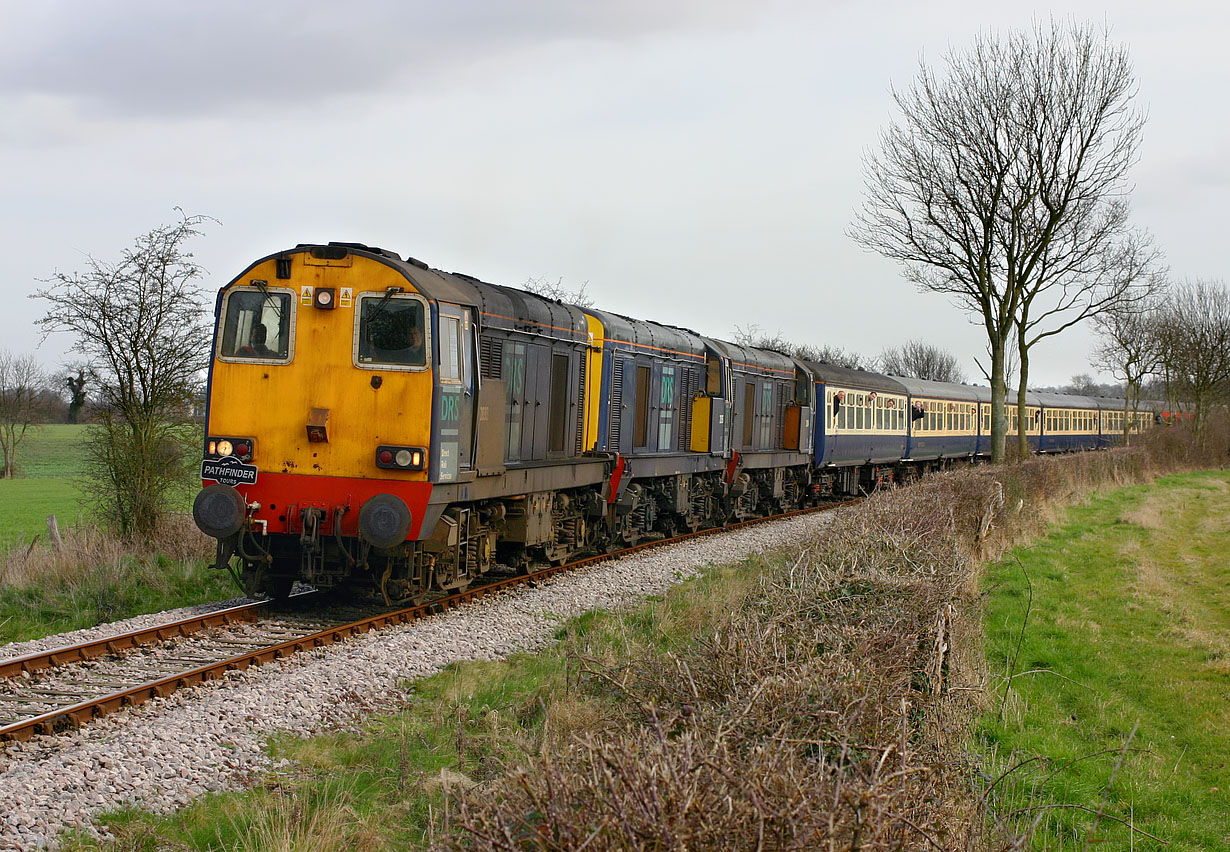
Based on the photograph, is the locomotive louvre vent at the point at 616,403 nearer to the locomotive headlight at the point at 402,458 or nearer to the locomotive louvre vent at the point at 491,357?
the locomotive louvre vent at the point at 491,357

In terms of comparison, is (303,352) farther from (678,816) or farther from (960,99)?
(960,99)

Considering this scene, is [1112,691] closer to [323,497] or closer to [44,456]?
[323,497]

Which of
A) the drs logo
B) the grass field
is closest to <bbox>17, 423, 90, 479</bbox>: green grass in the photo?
the grass field

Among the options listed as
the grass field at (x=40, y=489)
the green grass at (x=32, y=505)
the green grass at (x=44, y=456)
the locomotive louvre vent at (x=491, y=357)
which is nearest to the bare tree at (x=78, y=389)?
the grass field at (x=40, y=489)

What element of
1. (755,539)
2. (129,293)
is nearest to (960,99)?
(755,539)

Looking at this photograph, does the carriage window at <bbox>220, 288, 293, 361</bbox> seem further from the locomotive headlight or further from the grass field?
the grass field

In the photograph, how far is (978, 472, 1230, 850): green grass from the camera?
19.7 ft

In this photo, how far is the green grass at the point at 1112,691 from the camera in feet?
19.7

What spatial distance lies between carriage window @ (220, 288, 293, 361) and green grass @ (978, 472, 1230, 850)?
7534mm

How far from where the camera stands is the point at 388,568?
9.93 m

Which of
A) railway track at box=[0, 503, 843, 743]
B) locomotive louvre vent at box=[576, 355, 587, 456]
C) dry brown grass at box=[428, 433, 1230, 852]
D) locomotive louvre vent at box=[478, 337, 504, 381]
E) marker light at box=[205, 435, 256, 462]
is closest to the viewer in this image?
dry brown grass at box=[428, 433, 1230, 852]

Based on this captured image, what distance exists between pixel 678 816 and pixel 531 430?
32.4 ft

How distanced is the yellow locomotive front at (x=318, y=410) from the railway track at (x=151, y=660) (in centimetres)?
57

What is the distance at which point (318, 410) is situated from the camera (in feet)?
32.1
